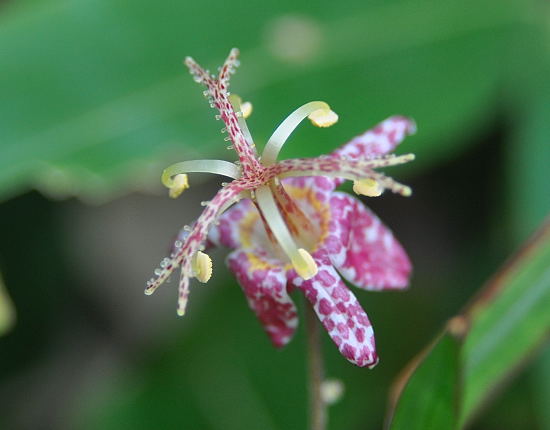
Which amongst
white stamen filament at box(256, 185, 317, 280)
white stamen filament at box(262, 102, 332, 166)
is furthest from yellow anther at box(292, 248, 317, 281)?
white stamen filament at box(262, 102, 332, 166)

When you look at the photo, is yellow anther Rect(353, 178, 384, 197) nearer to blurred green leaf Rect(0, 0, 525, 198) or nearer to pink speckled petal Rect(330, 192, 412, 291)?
pink speckled petal Rect(330, 192, 412, 291)

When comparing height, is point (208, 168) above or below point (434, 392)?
above

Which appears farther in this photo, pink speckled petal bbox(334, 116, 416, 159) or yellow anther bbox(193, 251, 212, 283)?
pink speckled petal bbox(334, 116, 416, 159)

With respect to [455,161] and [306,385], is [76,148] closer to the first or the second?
[306,385]

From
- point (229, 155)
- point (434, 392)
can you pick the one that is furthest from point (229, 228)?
point (229, 155)

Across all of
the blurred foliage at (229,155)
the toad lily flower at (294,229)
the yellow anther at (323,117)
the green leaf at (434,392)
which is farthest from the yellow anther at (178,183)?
the blurred foliage at (229,155)

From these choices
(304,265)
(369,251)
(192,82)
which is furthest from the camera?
(192,82)

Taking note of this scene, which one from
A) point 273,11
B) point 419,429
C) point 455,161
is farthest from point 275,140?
point 455,161

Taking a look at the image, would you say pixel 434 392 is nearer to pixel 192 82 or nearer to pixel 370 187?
pixel 370 187
